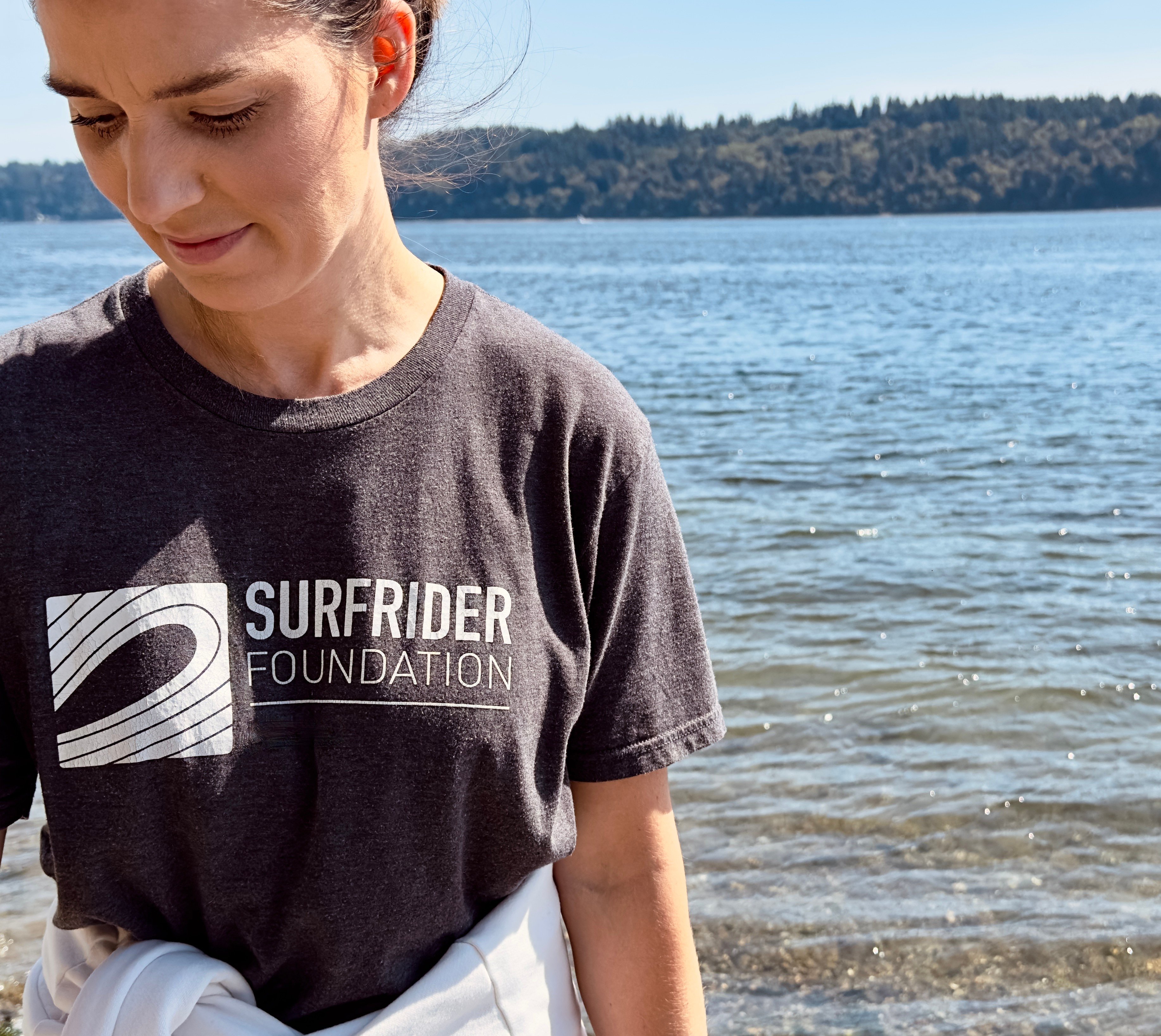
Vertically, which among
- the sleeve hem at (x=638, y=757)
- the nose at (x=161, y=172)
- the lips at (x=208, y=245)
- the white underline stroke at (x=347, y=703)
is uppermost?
the nose at (x=161, y=172)

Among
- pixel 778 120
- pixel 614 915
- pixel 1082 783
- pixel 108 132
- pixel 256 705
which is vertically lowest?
pixel 1082 783

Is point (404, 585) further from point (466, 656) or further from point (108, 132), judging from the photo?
point (108, 132)

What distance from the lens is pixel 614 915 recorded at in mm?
1722

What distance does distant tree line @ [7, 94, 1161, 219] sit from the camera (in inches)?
5591

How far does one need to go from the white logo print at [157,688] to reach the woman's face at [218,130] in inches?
13.9

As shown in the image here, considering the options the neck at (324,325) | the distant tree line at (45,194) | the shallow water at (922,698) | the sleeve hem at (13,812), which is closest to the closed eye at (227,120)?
the neck at (324,325)

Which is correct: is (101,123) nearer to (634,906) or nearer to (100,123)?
(100,123)

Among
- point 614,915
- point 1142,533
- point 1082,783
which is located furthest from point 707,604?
point 614,915

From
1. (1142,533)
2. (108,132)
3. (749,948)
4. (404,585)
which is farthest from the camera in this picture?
(1142,533)

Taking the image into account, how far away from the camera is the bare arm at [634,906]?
5.54 feet

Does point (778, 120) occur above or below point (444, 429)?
above

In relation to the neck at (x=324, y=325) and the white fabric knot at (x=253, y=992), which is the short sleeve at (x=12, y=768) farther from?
the neck at (x=324, y=325)

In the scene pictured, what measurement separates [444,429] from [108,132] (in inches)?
19.8

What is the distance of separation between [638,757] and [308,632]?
473 mm
